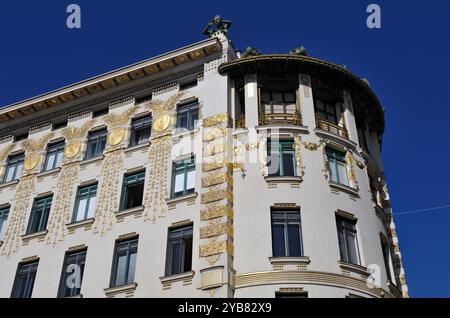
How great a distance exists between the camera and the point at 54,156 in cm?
2983

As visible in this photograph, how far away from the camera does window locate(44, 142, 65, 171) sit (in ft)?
96.3

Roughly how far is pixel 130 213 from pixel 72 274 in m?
3.49

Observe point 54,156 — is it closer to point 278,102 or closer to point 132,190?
point 132,190

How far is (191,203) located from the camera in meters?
23.9

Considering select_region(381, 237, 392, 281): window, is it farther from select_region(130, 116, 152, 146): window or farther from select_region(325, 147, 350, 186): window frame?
select_region(130, 116, 152, 146): window

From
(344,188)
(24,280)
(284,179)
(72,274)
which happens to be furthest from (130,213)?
(344,188)

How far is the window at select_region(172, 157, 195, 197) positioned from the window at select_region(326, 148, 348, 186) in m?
5.99

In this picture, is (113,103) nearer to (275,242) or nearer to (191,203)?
(191,203)

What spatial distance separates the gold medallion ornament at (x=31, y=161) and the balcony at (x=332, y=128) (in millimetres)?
14625

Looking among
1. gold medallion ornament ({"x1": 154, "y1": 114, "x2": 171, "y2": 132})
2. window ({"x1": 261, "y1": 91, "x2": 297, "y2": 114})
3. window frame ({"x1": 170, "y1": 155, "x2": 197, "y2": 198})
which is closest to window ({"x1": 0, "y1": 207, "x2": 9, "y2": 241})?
gold medallion ornament ({"x1": 154, "y1": 114, "x2": 171, "y2": 132})

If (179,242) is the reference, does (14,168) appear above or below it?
above

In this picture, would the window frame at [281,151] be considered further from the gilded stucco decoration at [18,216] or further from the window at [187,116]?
the gilded stucco decoration at [18,216]

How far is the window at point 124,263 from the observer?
23156mm
